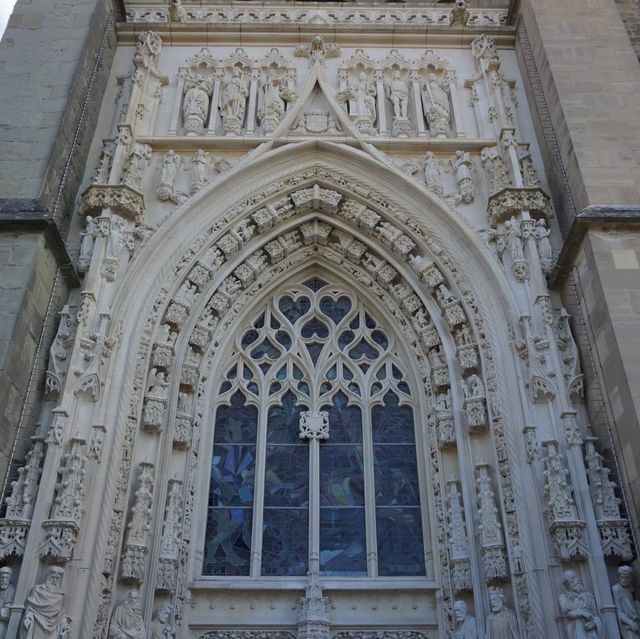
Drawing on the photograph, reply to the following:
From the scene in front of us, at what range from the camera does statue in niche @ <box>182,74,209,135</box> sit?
1206cm

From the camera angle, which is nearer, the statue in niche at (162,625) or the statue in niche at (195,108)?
the statue in niche at (162,625)

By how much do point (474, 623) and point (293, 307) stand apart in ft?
16.9

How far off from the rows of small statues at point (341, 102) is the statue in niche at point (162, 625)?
6.90m

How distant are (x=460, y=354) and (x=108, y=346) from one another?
14.4ft

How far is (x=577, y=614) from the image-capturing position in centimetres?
761

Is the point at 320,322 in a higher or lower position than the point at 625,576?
higher

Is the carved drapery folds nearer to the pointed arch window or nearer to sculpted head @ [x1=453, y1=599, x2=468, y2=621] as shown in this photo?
sculpted head @ [x1=453, y1=599, x2=468, y2=621]

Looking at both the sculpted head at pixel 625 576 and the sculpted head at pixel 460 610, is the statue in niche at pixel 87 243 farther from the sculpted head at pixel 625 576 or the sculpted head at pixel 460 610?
the sculpted head at pixel 625 576

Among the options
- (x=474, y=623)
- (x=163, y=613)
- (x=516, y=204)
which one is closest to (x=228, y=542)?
(x=163, y=613)

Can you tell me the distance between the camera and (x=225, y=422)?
10.6 m

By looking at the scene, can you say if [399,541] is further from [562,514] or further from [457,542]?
[562,514]

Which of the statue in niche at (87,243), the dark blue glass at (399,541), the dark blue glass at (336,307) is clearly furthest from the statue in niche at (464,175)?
the statue in niche at (87,243)

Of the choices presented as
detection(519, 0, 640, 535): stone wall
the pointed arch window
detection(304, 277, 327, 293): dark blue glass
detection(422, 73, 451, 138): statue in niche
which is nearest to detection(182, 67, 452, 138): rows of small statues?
detection(422, 73, 451, 138): statue in niche

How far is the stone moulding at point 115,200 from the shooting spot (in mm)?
10648
